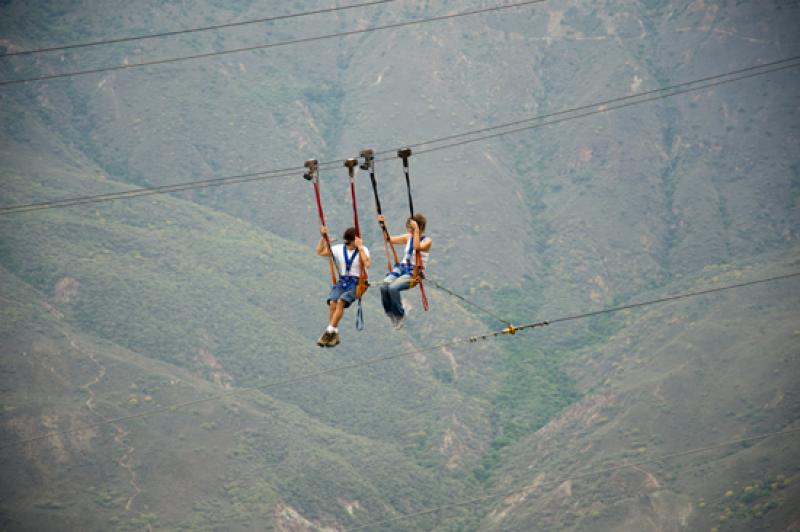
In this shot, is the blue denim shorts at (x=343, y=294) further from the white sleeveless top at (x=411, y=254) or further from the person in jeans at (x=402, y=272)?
the white sleeveless top at (x=411, y=254)

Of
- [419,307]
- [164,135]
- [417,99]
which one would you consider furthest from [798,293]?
[164,135]

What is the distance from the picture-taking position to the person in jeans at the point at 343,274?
2300 cm

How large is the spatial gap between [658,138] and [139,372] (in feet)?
221

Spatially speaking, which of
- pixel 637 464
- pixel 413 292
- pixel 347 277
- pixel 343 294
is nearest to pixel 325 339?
pixel 343 294

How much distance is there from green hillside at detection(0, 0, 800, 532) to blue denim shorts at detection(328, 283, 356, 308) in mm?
38222

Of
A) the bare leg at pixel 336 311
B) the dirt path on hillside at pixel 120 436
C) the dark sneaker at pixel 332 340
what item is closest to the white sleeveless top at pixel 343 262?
the bare leg at pixel 336 311

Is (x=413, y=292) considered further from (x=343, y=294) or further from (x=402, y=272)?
(x=343, y=294)

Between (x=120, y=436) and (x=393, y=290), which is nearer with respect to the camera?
(x=393, y=290)

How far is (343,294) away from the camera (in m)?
23.7

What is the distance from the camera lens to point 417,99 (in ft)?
432

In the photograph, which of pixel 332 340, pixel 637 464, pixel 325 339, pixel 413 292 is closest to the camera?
pixel 325 339

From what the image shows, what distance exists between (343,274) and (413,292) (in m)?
82.7

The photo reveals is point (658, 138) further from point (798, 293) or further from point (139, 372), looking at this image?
point (139, 372)

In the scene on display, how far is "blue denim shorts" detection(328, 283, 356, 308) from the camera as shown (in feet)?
77.5
